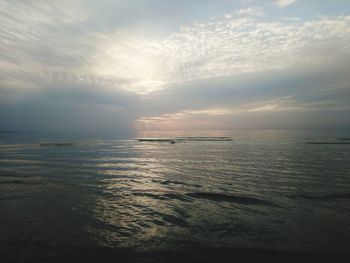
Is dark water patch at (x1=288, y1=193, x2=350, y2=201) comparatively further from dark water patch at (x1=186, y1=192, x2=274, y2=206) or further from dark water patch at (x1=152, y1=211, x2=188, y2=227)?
dark water patch at (x1=152, y1=211, x2=188, y2=227)

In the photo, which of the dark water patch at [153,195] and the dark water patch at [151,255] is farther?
the dark water patch at [153,195]

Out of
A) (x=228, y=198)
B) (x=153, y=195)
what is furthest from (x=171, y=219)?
(x=228, y=198)

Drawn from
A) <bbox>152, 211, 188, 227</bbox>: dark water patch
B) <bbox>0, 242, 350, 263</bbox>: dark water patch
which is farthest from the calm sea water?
<bbox>0, 242, 350, 263</bbox>: dark water patch

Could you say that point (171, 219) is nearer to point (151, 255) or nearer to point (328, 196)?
point (151, 255)

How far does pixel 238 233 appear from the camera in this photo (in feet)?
32.3

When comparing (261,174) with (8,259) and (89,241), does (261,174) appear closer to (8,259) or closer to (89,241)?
(89,241)

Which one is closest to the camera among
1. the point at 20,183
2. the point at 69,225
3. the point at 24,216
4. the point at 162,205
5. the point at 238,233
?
the point at 238,233

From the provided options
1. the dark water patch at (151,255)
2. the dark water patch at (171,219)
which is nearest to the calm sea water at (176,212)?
the dark water patch at (171,219)

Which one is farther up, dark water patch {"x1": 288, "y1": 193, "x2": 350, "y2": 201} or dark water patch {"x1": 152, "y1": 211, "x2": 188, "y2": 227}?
dark water patch {"x1": 288, "y1": 193, "x2": 350, "y2": 201}

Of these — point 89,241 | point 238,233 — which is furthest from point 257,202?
point 89,241

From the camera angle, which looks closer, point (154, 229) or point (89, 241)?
point (89, 241)

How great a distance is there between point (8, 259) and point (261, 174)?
22289 millimetres

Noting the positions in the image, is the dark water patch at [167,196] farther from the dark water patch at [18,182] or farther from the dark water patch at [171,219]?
the dark water patch at [18,182]

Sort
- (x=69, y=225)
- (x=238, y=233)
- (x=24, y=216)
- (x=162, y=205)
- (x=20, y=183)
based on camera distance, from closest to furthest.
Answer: (x=238, y=233), (x=69, y=225), (x=24, y=216), (x=162, y=205), (x=20, y=183)
